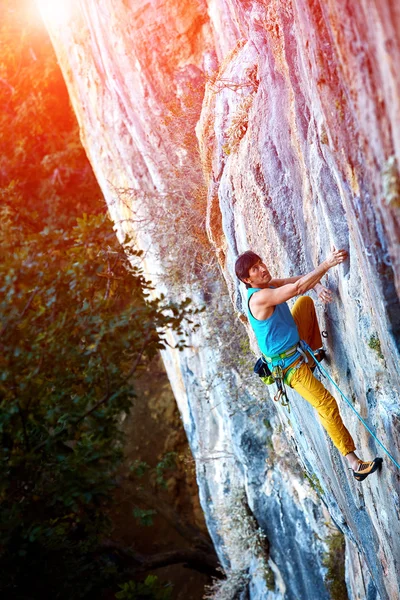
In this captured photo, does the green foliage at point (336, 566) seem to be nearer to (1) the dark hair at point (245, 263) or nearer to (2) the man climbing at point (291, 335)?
(2) the man climbing at point (291, 335)

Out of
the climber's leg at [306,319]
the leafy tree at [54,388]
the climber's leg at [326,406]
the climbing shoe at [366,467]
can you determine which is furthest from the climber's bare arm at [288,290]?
the leafy tree at [54,388]

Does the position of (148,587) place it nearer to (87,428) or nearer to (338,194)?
(87,428)

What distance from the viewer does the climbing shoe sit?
4.29 meters

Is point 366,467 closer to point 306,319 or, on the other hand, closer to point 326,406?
point 326,406

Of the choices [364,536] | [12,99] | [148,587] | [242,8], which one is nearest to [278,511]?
[148,587]

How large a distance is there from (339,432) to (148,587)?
6.00m

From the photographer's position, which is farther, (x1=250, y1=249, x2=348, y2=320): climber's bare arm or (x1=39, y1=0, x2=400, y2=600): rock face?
(x1=250, y1=249, x2=348, y2=320): climber's bare arm

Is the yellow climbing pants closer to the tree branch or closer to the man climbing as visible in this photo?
the man climbing

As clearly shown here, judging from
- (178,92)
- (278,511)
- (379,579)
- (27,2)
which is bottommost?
(379,579)

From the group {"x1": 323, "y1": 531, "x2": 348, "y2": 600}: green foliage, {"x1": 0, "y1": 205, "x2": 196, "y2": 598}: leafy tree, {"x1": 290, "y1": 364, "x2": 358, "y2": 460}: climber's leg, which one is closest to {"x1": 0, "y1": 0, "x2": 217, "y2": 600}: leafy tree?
{"x1": 0, "y1": 205, "x2": 196, "y2": 598}: leafy tree

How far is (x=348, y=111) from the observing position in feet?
8.68

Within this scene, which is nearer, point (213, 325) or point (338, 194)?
point (338, 194)

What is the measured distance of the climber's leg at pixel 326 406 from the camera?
182 inches

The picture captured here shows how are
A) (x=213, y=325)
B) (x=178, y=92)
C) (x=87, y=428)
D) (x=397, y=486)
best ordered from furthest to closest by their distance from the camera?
1. (x=213, y=325)
2. (x=178, y=92)
3. (x=87, y=428)
4. (x=397, y=486)
